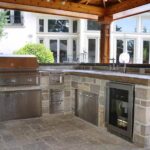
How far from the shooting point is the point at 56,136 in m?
3.30

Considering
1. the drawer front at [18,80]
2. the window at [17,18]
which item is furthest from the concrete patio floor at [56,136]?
the window at [17,18]

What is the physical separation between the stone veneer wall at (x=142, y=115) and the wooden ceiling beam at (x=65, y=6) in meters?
3.08

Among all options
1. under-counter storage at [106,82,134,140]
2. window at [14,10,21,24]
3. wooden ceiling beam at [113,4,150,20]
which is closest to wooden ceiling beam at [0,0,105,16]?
wooden ceiling beam at [113,4,150,20]

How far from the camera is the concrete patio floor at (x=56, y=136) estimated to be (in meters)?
2.93

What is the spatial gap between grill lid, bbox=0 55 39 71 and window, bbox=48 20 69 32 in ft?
33.6

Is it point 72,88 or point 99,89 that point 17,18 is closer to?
point 72,88

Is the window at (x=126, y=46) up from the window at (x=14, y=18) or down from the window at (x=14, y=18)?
down

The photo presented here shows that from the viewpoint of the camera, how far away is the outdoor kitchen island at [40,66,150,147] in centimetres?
289

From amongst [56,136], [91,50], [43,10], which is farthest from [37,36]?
[56,136]

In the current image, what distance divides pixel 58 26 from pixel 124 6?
935cm

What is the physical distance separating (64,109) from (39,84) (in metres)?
0.72

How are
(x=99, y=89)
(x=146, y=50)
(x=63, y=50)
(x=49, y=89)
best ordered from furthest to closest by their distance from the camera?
(x=146, y=50), (x=63, y=50), (x=49, y=89), (x=99, y=89)

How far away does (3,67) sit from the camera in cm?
397

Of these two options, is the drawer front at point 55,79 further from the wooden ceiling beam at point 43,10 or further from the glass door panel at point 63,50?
the glass door panel at point 63,50
